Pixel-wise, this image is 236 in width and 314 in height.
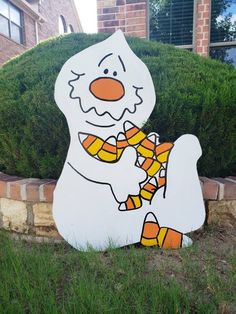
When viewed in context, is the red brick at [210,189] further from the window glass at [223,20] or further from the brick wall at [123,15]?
the window glass at [223,20]

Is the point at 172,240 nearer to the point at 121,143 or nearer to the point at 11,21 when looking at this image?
the point at 121,143

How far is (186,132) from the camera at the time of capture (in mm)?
2309

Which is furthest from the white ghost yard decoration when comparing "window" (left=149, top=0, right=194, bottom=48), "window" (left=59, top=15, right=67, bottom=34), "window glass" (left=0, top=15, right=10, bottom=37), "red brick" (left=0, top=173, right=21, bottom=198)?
"window" (left=59, top=15, right=67, bottom=34)

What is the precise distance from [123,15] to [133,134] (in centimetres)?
394

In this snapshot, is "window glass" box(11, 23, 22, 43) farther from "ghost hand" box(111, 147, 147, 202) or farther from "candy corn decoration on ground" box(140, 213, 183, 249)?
"candy corn decoration on ground" box(140, 213, 183, 249)

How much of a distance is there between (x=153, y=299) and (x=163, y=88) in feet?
4.93

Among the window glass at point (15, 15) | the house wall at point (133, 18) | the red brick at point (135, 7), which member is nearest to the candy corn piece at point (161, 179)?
the house wall at point (133, 18)

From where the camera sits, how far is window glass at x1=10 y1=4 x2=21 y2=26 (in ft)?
39.5

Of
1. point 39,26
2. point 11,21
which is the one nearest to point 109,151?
point 11,21

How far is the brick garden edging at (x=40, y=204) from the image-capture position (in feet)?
7.38

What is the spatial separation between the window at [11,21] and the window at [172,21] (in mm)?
8123

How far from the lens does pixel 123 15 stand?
530 cm

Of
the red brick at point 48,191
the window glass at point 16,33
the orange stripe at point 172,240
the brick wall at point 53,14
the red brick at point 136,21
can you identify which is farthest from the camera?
the brick wall at point 53,14

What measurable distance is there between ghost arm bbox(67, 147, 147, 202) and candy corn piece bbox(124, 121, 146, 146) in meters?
0.06
